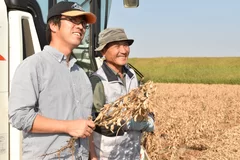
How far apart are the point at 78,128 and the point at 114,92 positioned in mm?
703

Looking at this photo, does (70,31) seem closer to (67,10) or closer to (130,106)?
(67,10)

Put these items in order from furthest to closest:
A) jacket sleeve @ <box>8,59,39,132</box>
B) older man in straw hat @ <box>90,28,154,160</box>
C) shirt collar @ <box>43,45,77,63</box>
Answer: older man in straw hat @ <box>90,28,154,160</box>
shirt collar @ <box>43,45,77,63</box>
jacket sleeve @ <box>8,59,39,132</box>

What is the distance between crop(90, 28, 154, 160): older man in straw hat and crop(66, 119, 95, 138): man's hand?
518 millimetres

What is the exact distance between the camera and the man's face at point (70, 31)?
255 centimetres

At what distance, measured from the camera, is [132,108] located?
8.62 feet

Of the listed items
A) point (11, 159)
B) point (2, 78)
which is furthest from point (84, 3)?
point (11, 159)

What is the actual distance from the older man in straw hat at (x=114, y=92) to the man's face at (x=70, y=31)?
1.79 feet

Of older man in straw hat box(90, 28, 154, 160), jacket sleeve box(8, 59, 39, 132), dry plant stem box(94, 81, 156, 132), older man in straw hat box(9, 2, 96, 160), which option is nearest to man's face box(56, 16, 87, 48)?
older man in straw hat box(9, 2, 96, 160)

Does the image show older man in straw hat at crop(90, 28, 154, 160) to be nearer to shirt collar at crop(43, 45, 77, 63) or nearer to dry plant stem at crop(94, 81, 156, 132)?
dry plant stem at crop(94, 81, 156, 132)

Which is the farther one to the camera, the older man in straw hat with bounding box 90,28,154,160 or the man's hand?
the older man in straw hat with bounding box 90,28,154,160

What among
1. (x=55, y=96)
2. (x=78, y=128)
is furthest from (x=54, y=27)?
(x=78, y=128)

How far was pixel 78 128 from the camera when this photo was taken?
2387 millimetres

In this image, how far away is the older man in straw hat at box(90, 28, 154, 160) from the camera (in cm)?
302

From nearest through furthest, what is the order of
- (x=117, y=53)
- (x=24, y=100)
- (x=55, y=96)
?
(x=24, y=100)
(x=55, y=96)
(x=117, y=53)
